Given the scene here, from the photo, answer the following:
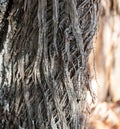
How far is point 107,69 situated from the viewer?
150 cm

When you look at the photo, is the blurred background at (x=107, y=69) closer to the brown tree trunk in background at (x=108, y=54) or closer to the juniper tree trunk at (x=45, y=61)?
the brown tree trunk in background at (x=108, y=54)

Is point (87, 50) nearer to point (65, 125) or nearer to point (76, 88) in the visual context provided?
point (76, 88)

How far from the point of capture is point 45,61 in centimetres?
98

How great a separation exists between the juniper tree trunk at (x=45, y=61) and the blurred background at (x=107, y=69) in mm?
344

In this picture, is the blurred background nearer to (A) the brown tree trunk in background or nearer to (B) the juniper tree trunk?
(A) the brown tree trunk in background

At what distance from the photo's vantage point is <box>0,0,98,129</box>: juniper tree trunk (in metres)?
0.97

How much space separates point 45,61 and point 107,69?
574 millimetres

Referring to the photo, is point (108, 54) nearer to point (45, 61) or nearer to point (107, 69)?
point (107, 69)

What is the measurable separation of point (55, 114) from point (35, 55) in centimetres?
18

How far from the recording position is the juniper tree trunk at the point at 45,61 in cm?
97

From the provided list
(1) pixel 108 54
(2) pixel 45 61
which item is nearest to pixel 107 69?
(1) pixel 108 54

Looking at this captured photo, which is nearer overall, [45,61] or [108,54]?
[45,61]

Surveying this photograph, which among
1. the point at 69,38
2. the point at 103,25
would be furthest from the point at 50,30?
the point at 103,25

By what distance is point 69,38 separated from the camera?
0.99m
